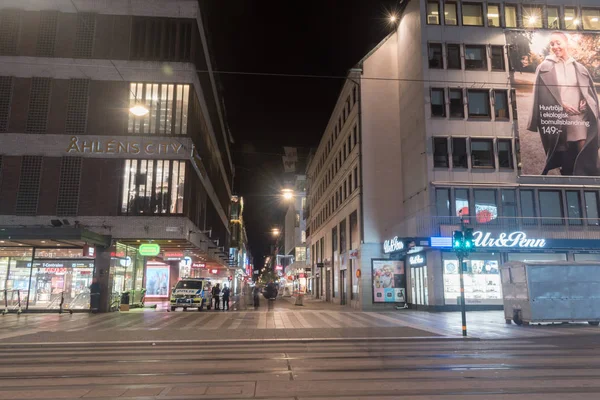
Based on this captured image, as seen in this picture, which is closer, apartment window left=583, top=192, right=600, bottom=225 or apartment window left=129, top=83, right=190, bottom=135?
apartment window left=129, top=83, right=190, bottom=135

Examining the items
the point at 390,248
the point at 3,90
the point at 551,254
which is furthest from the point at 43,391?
the point at 551,254

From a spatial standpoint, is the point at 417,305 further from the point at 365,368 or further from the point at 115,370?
the point at 115,370

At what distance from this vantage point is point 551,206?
30.7m

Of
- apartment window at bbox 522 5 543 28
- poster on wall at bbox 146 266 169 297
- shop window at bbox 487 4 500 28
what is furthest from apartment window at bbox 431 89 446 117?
poster on wall at bbox 146 266 169 297

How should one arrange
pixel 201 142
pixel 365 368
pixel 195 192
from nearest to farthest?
pixel 365 368
pixel 195 192
pixel 201 142

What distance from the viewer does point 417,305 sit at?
31.7 meters

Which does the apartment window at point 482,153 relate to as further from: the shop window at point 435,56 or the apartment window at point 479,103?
the shop window at point 435,56

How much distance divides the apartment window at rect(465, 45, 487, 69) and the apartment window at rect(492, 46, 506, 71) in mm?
630

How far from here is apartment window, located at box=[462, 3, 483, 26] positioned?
32781 millimetres

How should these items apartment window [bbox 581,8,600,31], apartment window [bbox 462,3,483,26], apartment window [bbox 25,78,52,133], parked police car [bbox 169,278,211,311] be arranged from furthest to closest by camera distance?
apartment window [bbox 581,8,600,31] < apartment window [bbox 462,3,483,26] < parked police car [bbox 169,278,211,311] < apartment window [bbox 25,78,52,133]

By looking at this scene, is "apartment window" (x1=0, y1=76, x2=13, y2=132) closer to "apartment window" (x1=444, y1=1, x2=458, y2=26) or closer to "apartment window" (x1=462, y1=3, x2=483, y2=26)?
"apartment window" (x1=444, y1=1, x2=458, y2=26)

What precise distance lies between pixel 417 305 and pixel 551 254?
30.7 feet

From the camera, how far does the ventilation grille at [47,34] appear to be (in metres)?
30.7

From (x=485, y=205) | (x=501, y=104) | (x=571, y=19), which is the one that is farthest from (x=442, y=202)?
(x=571, y=19)
